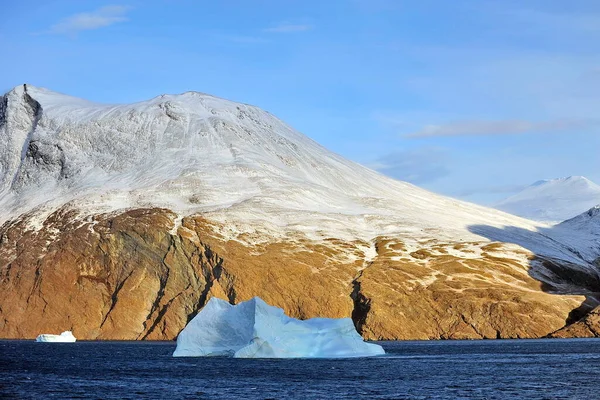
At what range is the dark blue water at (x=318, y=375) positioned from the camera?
8862cm

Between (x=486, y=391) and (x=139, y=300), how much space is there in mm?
115704

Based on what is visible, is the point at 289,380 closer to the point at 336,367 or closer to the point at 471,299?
the point at 336,367

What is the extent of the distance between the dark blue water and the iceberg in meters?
1.84

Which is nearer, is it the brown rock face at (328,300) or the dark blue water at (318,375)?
the dark blue water at (318,375)

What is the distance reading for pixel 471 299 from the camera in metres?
180

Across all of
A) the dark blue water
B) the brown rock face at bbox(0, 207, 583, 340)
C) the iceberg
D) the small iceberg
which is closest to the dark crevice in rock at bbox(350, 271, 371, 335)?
the brown rock face at bbox(0, 207, 583, 340)

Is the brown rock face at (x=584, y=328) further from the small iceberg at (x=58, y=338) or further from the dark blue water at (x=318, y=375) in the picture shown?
the small iceberg at (x=58, y=338)

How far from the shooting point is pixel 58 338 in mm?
184125

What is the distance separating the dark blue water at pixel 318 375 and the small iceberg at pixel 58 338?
36.8m

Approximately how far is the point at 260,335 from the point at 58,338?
7475 centimetres

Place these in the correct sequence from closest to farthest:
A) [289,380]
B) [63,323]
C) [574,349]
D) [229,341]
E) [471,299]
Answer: [289,380] → [229,341] → [574,349] → [471,299] → [63,323]

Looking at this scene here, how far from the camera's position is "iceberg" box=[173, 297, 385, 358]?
120500 mm

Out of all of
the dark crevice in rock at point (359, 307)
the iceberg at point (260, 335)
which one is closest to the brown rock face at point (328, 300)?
the dark crevice in rock at point (359, 307)

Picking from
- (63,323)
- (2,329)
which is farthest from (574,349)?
(2,329)
